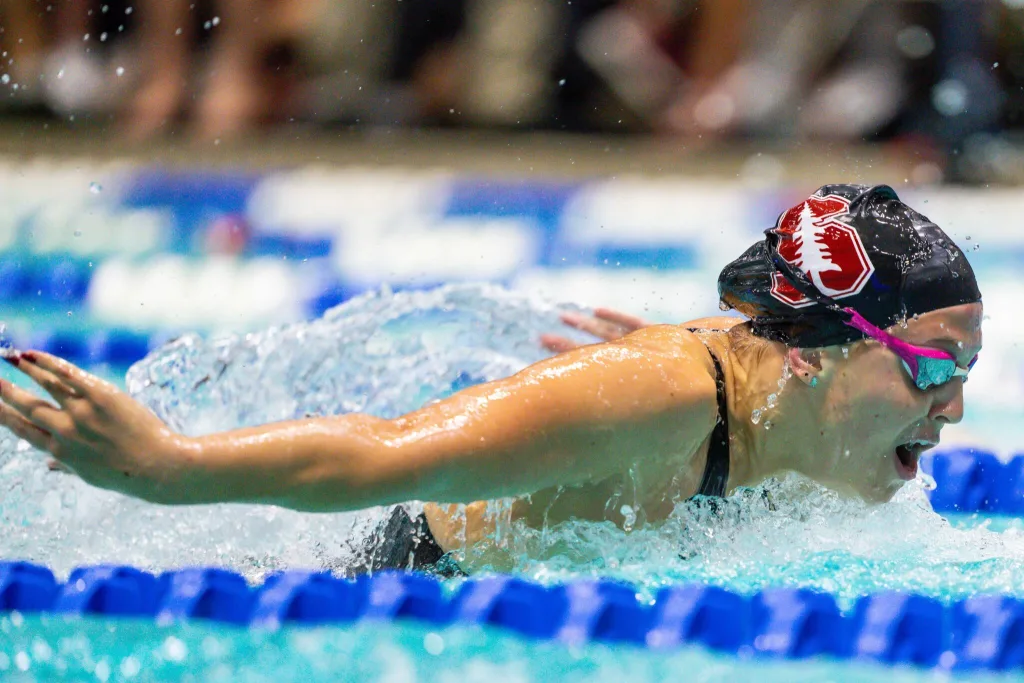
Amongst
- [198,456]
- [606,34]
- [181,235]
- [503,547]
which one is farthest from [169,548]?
[606,34]

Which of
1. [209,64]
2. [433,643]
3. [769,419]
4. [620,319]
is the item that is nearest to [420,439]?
[433,643]

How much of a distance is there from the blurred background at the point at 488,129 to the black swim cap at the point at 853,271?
8.81 feet

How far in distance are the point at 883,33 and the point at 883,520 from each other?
5.03 metres

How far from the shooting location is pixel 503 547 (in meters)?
2.04

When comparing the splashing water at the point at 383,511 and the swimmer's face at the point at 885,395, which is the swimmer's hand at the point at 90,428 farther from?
the swimmer's face at the point at 885,395

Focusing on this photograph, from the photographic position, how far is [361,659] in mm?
1786

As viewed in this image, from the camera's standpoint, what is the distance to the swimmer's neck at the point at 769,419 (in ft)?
6.25

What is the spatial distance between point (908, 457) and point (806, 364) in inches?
11.2

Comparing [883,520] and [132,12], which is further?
[132,12]

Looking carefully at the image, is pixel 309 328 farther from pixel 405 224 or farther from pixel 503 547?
pixel 405 224

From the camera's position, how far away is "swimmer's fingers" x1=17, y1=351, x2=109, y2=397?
1.47 meters

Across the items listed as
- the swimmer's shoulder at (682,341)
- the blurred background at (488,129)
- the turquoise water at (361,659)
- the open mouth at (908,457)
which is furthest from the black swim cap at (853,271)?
the blurred background at (488,129)

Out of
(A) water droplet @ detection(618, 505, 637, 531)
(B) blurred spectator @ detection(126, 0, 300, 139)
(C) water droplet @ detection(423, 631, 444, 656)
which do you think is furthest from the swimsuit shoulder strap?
(B) blurred spectator @ detection(126, 0, 300, 139)

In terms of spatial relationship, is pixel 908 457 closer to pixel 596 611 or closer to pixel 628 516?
pixel 628 516
